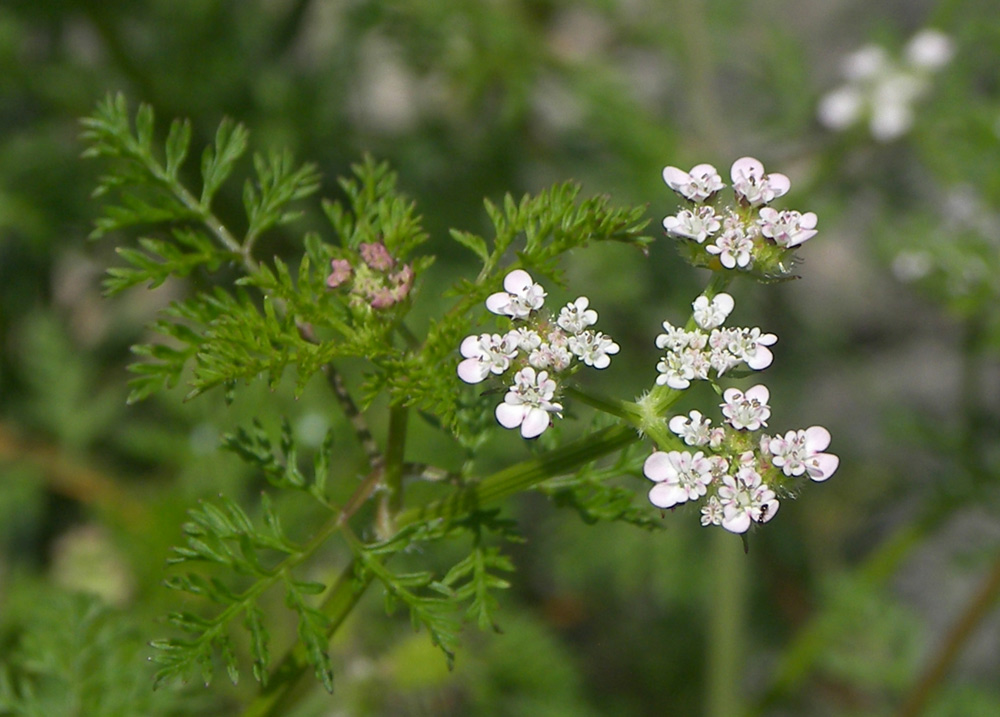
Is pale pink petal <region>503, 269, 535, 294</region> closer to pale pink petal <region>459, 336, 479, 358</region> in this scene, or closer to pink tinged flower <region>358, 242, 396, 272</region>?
pale pink petal <region>459, 336, 479, 358</region>

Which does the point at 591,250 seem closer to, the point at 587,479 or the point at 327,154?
the point at 327,154

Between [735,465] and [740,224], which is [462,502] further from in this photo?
[740,224]

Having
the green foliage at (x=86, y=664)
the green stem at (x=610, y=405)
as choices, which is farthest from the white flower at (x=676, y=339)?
the green foliage at (x=86, y=664)

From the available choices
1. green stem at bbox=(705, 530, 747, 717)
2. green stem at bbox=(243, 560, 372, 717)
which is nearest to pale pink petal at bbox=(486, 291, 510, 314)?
green stem at bbox=(243, 560, 372, 717)

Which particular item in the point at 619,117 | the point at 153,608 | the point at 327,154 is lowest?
the point at 153,608

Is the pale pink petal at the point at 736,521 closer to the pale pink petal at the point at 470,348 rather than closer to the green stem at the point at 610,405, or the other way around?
the green stem at the point at 610,405

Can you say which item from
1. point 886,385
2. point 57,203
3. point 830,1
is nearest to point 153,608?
point 57,203
